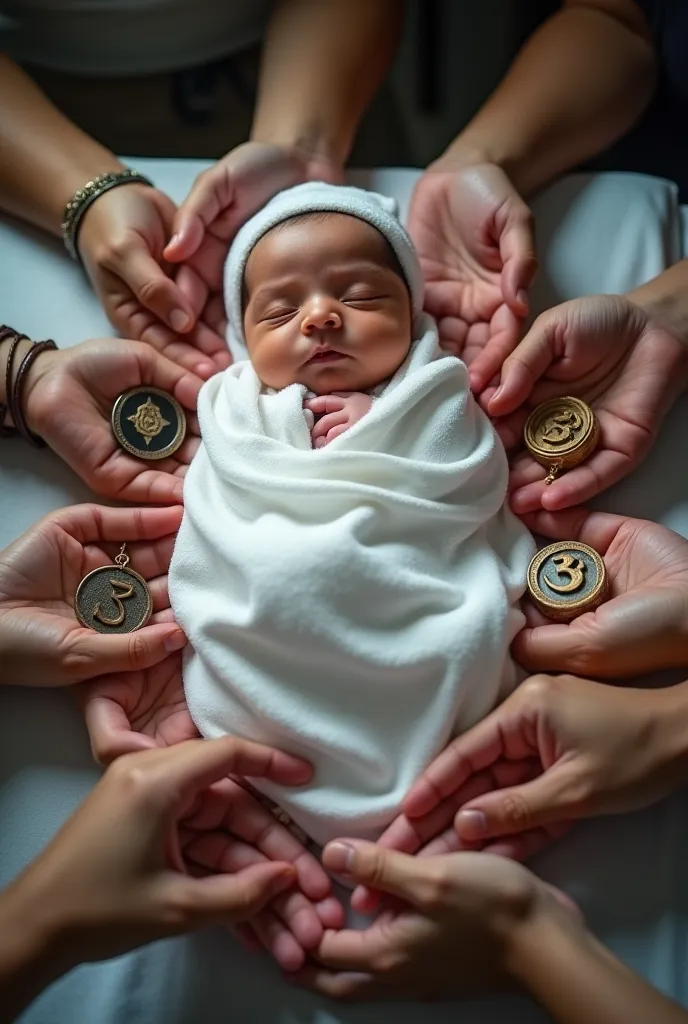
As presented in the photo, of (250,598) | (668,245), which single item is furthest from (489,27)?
(250,598)

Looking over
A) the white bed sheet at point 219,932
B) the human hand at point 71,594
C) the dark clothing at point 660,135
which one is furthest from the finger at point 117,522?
the dark clothing at point 660,135

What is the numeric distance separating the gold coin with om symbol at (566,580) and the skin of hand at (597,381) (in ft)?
0.25

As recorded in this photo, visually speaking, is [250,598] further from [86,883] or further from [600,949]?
[600,949]

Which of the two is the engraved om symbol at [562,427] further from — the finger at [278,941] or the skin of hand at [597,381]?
the finger at [278,941]

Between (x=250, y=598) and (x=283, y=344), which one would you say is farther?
(x=283, y=344)

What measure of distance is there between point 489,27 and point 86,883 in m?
2.01

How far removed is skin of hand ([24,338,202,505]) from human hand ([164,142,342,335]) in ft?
0.46

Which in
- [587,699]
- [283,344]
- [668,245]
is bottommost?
[587,699]

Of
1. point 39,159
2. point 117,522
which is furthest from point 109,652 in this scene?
point 39,159

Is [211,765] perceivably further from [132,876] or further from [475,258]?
[475,258]

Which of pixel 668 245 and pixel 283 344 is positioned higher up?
pixel 283 344

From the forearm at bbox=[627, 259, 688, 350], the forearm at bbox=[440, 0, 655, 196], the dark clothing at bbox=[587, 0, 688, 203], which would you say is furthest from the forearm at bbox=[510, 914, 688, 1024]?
the dark clothing at bbox=[587, 0, 688, 203]

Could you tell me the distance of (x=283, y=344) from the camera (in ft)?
3.87

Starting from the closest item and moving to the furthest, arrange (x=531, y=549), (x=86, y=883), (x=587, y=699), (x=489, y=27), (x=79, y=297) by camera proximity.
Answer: (x=86, y=883), (x=587, y=699), (x=531, y=549), (x=79, y=297), (x=489, y=27)
